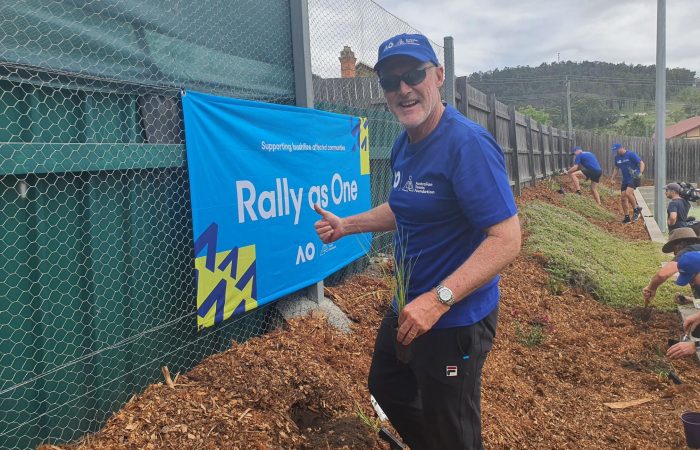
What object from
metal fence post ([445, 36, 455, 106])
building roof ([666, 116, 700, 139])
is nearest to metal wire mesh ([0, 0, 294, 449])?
metal fence post ([445, 36, 455, 106])

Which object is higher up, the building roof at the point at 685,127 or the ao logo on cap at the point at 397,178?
the building roof at the point at 685,127

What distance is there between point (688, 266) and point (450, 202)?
398cm

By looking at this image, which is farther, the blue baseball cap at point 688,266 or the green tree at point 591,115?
the green tree at point 591,115

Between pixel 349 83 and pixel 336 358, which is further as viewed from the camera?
pixel 349 83

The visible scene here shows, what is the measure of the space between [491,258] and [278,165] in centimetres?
224

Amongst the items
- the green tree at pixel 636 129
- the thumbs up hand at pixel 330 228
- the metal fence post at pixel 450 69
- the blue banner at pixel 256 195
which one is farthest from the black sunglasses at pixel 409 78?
the green tree at pixel 636 129

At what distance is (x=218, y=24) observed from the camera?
3.62m

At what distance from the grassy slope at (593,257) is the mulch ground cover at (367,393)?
1028 mm

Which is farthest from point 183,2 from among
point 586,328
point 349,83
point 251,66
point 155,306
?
point 586,328

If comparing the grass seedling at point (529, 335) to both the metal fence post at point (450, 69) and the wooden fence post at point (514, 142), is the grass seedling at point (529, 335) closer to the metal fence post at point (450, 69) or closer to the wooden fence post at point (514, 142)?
the metal fence post at point (450, 69)

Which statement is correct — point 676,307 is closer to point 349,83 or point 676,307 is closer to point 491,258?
point 349,83

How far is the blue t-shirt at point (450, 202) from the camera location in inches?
79.0

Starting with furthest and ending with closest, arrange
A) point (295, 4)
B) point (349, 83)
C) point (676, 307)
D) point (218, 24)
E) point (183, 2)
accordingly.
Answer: point (676, 307) → point (349, 83) → point (295, 4) → point (218, 24) → point (183, 2)

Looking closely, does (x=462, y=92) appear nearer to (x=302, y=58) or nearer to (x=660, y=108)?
(x=302, y=58)
